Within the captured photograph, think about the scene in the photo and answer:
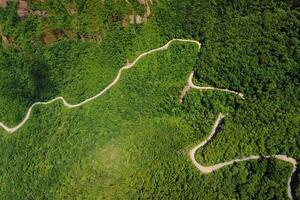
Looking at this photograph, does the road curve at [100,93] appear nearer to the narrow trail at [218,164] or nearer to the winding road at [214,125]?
the winding road at [214,125]

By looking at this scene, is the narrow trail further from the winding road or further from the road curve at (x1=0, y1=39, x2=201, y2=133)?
the road curve at (x1=0, y1=39, x2=201, y2=133)

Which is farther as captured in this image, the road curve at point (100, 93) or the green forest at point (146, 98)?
the road curve at point (100, 93)

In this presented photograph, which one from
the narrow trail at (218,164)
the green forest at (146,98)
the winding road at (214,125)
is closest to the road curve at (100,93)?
the winding road at (214,125)

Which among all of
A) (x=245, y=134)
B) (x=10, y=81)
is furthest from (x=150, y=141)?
(x=10, y=81)

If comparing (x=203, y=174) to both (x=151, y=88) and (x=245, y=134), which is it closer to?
(x=245, y=134)

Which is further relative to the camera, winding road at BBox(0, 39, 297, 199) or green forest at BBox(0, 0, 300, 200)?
green forest at BBox(0, 0, 300, 200)

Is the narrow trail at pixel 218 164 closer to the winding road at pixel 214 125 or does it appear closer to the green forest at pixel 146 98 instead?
the winding road at pixel 214 125

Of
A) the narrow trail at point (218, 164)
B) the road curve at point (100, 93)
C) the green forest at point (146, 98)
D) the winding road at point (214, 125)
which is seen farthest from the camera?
the road curve at point (100, 93)

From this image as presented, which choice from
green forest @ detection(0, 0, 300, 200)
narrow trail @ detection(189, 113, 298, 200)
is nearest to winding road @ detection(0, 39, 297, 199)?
narrow trail @ detection(189, 113, 298, 200)

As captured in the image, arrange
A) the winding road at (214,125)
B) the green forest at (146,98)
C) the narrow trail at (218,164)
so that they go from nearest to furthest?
the narrow trail at (218,164) → the winding road at (214,125) → the green forest at (146,98)

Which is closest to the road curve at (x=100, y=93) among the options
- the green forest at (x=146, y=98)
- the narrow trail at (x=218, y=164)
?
the green forest at (x=146, y=98)

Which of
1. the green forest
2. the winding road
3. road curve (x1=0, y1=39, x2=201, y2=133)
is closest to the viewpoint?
the winding road
